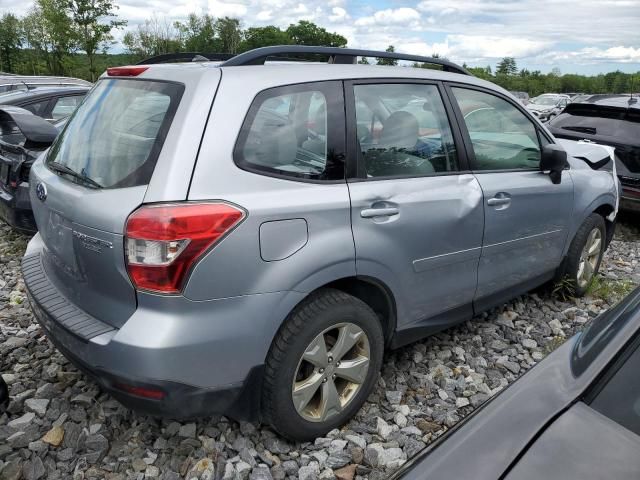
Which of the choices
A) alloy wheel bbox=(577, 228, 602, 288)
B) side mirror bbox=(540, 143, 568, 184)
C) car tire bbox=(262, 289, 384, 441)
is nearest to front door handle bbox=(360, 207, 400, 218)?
car tire bbox=(262, 289, 384, 441)

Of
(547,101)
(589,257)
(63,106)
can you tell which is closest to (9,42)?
(547,101)

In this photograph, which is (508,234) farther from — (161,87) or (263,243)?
(161,87)

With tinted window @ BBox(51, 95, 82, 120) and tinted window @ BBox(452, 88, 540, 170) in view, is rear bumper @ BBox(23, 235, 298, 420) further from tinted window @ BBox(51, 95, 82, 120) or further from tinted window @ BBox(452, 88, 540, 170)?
tinted window @ BBox(51, 95, 82, 120)

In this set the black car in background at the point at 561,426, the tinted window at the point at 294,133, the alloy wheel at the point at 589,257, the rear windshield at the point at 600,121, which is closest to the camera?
the black car in background at the point at 561,426

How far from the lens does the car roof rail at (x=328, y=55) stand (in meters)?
2.45

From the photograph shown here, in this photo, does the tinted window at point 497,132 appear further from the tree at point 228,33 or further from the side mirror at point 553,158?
the tree at point 228,33

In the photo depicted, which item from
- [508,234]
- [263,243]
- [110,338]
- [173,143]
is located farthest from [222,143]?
[508,234]

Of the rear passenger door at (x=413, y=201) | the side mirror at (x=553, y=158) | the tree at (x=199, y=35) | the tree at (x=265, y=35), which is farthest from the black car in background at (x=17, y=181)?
the tree at (x=265, y=35)

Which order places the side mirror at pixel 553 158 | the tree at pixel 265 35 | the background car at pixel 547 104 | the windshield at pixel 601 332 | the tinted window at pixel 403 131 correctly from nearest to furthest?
1. the windshield at pixel 601 332
2. the tinted window at pixel 403 131
3. the side mirror at pixel 553 158
4. the background car at pixel 547 104
5. the tree at pixel 265 35

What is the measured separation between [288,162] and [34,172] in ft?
4.71

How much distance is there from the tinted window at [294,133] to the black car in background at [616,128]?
16.9 ft

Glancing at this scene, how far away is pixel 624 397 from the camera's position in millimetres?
1372

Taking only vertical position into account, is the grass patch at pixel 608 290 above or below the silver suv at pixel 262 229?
below

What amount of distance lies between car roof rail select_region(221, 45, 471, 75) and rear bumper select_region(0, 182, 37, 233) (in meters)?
2.96
